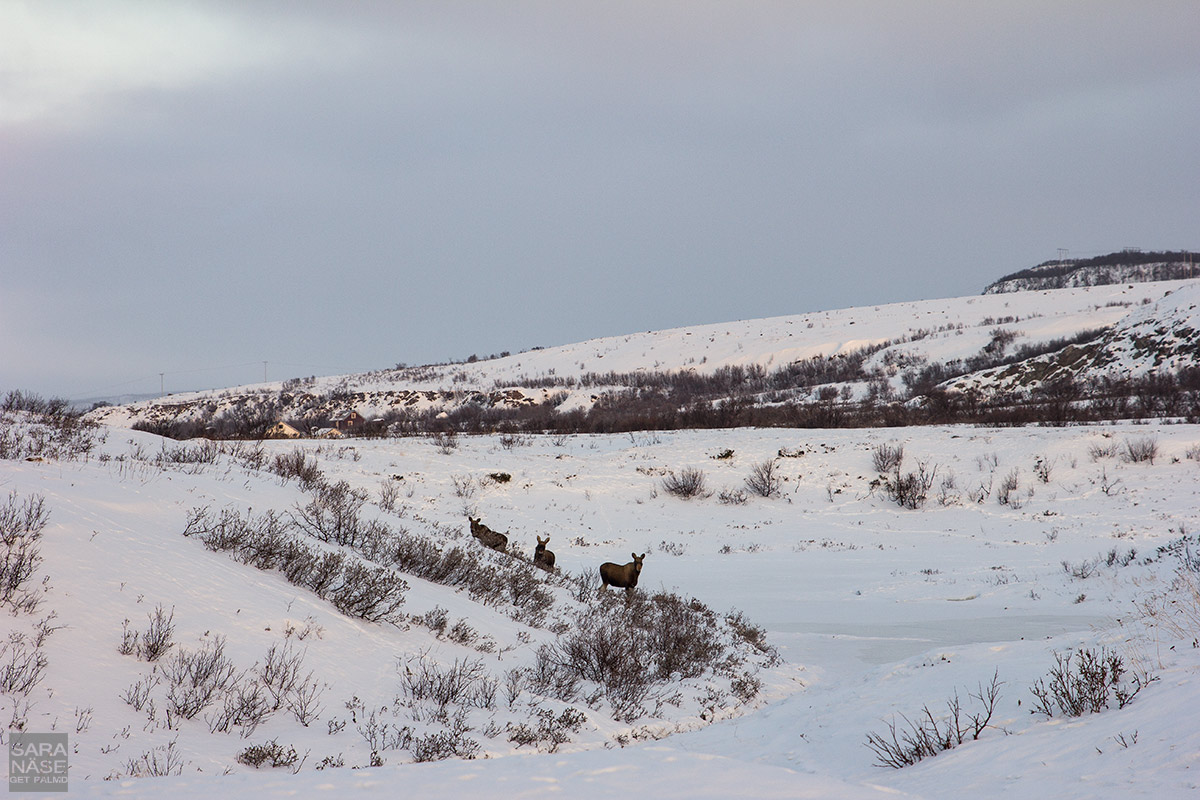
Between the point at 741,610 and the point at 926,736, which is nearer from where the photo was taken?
the point at 926,736

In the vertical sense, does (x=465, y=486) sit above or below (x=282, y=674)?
below

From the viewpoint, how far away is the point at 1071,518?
63.2 feet

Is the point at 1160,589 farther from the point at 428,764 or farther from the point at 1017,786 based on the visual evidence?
the point at 428,764

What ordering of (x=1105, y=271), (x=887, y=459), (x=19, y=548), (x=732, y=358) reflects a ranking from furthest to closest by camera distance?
(x=1105, y=271)
(x=732, y=358)
(x=887, y=459)
(x=19, y=548)

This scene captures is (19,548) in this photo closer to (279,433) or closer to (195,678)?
(195,678)

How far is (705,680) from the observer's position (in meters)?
7.75

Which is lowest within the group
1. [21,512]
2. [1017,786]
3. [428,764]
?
[1017,786]

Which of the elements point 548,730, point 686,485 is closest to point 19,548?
point 548,730

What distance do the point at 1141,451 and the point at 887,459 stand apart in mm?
7831

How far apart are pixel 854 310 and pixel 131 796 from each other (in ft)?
395

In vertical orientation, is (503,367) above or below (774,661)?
above

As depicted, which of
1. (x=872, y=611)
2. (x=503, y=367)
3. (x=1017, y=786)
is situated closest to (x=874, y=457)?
(x=872, y=611)

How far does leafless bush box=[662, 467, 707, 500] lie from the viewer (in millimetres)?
24422

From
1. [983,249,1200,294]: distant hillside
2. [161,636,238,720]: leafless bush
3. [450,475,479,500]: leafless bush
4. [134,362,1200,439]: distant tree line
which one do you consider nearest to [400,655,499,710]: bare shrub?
[161,636,238,720]: leafless bush
